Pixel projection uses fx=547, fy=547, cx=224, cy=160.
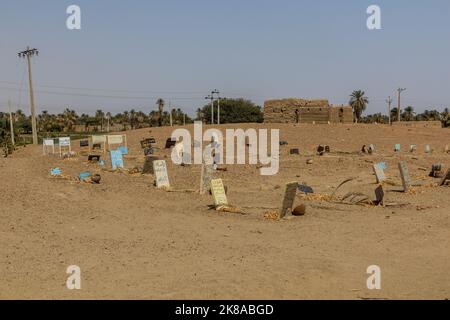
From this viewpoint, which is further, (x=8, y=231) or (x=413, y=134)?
(x=413, y=134)

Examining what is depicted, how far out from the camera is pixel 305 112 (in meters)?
50.5

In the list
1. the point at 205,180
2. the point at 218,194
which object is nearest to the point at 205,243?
the point at 218,194

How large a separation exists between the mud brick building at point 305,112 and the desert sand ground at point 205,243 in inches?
1190

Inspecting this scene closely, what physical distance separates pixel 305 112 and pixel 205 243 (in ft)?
136

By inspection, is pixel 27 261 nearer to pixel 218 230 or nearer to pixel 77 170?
pixel 218 230

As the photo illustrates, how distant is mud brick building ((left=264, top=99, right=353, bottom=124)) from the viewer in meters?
49.4

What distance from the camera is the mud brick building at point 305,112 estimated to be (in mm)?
49438

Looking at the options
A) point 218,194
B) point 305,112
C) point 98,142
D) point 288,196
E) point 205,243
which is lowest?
point 205,243

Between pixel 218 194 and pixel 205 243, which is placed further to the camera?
pixel 218 194

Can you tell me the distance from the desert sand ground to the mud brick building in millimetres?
30227

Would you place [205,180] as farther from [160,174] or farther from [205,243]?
[205,243]

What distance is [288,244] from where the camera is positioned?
1014 centimetres
